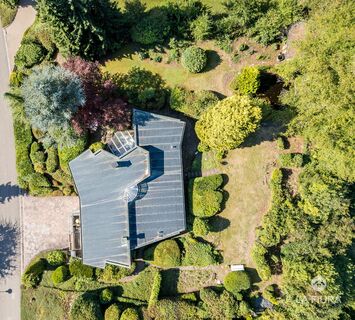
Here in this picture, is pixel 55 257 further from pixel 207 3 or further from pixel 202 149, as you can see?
pixel 207 3

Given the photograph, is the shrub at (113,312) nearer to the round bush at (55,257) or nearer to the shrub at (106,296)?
the shrub at (106,296)

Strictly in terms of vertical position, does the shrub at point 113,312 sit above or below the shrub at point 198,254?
below

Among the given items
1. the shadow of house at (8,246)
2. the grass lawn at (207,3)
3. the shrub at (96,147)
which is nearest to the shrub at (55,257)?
the shadow of house at (8,246)

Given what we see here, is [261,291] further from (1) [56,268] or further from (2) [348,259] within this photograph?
(1) [56,268]

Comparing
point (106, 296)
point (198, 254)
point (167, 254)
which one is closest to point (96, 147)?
point (167, 254)

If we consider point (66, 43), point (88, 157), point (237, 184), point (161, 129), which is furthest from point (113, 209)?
point (66, 43)

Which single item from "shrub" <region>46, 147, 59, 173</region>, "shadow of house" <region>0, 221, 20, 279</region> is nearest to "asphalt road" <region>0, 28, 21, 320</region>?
"shadow of house" <region>0, 221, 20, 279</region>

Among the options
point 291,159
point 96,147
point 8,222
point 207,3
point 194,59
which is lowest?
point 8,222
